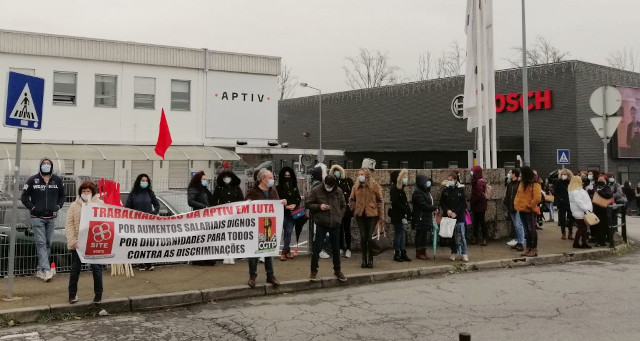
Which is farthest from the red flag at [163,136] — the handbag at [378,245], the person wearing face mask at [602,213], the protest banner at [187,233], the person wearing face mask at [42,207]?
the person wearing face mask at [602,213]

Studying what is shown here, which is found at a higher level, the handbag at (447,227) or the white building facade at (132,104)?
the white building facade at (132,104)

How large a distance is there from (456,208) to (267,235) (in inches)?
160

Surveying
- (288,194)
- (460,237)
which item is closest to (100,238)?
(288,194)

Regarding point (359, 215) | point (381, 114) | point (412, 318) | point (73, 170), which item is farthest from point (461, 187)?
point (381, 114)

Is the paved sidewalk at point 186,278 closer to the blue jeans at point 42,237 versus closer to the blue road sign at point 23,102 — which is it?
the blue jeans at point 42,237

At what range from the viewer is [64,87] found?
74.8ft

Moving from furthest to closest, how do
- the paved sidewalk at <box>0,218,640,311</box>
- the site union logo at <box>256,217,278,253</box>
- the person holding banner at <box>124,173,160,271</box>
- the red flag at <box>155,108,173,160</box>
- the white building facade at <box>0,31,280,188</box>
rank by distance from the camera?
the white building facade at <box>0,31,280,188</box> → the red flag at <box>155,108,173,160</box> → the person holding banner at <box>124,173,160,271</box> → the site union logo at <box>256,217,278,253</box> → the paved sidewalk at <box>0,218,640,311</box>

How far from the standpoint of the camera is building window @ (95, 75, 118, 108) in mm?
23344

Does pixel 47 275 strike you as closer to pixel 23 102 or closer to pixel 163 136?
pixel 23 102

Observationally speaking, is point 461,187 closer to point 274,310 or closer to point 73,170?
point 274,310

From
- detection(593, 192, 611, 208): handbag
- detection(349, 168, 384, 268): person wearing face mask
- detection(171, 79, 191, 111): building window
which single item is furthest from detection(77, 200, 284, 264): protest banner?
detection(171, 79, 191, 111): building window

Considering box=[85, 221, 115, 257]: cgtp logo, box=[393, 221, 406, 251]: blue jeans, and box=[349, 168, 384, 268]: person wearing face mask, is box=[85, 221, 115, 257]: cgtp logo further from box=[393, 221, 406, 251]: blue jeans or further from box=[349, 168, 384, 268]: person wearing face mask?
box=[393, 221, 406, 251]: blue jeans

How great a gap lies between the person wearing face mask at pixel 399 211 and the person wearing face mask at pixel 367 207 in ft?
2.13

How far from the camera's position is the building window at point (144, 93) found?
24.0 m
